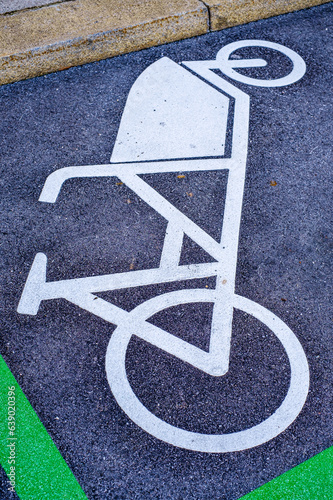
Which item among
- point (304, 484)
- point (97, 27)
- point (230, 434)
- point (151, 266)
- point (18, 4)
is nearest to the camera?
point (304, 484)

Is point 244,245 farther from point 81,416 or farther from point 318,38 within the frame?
point 318,38

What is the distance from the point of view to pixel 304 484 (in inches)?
92.0

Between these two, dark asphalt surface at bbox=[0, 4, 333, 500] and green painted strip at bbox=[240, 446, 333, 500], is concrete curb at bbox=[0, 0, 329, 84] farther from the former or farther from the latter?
green painted strip at bbox=[240, 446, 333, 500]

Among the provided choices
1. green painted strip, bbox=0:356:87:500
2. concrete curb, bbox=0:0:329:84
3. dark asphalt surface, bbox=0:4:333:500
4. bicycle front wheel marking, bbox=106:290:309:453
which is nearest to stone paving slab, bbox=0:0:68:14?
concrete curb, bbox=0:0:329:84

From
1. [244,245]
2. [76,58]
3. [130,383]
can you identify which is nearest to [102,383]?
[130,383]

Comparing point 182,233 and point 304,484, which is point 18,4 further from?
point 304,484

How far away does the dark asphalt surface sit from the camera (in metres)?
2.42

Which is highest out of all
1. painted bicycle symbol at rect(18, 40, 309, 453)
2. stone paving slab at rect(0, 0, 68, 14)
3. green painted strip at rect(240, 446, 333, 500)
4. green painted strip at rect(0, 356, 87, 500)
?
stone paving slab at rect(0, 0, 68, 14)

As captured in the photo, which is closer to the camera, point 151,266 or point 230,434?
point 230,434

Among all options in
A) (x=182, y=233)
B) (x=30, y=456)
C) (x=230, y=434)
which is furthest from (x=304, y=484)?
(x=182, y=233)

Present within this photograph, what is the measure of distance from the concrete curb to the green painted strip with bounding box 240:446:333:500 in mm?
4421

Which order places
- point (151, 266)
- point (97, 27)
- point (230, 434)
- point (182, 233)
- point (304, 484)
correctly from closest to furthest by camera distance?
1. point (304, 484)
2. point (230, 434)
3. point (151, 266)
4. point (182, 233)
5. point (97, 27)

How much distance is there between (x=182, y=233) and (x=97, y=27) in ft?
9.54

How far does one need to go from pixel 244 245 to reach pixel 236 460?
5.00 feet
